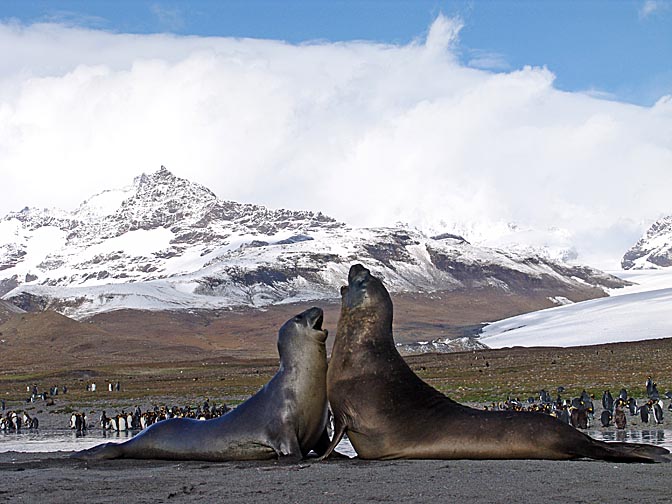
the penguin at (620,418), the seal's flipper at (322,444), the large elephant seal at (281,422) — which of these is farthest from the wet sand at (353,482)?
Answer: the penguin at (620,418)

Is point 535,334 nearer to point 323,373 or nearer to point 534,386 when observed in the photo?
point 534,386

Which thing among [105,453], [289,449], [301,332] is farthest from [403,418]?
[105,453]

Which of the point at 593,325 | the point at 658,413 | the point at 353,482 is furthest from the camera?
the point at 593,325

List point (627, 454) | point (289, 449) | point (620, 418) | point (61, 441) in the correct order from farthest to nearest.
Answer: point (61, 441), point (620, 418), point (289, 449), point (627, 454)

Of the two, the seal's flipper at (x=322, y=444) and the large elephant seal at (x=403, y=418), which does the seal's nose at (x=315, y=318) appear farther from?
the seal's flipper at (x=322, y=444)

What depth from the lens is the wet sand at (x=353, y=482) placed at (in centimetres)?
970

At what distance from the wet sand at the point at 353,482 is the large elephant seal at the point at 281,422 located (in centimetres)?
56

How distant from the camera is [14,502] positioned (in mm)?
9992

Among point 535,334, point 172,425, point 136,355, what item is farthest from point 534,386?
point 136,355

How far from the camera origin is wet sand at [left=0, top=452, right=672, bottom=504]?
9.70 meters

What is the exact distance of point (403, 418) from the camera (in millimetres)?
13000

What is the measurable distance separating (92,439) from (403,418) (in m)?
20.0

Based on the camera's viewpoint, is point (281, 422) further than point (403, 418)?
Yes

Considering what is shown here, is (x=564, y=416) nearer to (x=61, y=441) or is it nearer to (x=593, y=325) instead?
(x=61, y=441)
